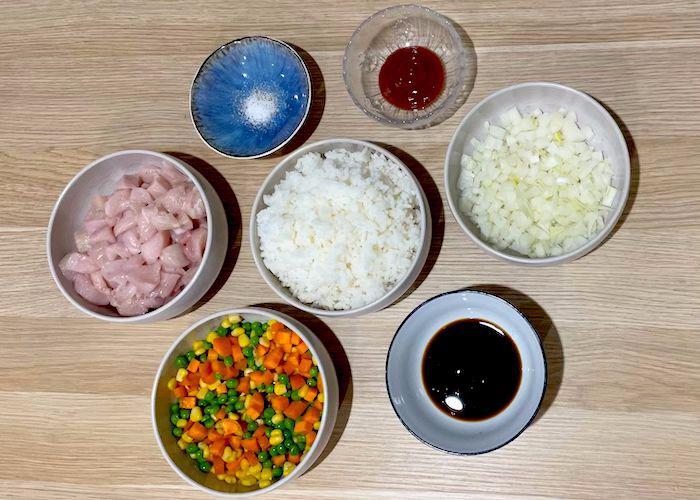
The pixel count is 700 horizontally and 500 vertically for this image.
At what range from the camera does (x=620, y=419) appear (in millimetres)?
1917

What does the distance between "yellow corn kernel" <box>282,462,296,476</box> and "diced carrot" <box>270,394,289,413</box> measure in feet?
0.49

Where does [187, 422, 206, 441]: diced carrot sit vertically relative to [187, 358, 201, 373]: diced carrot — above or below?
below

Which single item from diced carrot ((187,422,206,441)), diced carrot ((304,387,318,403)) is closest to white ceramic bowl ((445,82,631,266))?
diced carrot ((304,387,318,403))

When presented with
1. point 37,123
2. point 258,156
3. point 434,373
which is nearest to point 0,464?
point 37,123

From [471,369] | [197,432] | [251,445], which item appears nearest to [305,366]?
[251,445]

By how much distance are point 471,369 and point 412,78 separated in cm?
91

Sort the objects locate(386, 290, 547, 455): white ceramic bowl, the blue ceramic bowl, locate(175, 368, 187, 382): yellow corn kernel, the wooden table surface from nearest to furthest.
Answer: locate(386, 290, 547, 455): white ceramic bowl, the wooden table surface, locate(175, 368, 187, 382): yellow corn kernel, the blue ceramic bowl

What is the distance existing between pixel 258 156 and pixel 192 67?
473mm

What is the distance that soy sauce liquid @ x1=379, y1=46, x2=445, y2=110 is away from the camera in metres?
2.12

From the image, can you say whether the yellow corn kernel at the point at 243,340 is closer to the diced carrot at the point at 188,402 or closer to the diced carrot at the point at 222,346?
the diced carrot at the point at 222,346

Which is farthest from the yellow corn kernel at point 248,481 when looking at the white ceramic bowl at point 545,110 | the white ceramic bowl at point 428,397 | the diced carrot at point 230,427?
the white ceramic bowl at point 545,110

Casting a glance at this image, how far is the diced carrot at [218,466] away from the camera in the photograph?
6.60ft

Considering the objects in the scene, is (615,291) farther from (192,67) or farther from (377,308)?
(192,67)

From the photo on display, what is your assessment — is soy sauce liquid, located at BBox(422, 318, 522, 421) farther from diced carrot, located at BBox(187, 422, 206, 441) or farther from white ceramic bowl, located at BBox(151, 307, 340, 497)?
diced carrot, located at BBox(187, 422, 206, 441)
